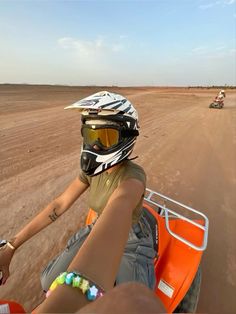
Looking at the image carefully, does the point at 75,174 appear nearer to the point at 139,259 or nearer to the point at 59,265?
the point at 59,265

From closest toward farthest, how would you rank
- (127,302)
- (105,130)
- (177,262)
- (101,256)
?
(127,302)
(101,256)
(105,130)
(177,262)

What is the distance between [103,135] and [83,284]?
4.02 ft

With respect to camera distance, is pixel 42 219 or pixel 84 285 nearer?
pixel 84 285

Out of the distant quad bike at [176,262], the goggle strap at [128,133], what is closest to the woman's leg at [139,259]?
the distant quad bike at [176,262]

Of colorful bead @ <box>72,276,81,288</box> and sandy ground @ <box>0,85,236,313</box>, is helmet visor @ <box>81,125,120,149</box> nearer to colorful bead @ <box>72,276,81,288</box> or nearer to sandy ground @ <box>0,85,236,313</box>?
colorful bead @ <box>72,276,81,288</box>

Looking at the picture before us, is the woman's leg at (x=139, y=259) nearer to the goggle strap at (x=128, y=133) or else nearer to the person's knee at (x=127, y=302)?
the goggle strap at (x=128, y=133)

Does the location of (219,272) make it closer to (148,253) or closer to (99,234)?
(148,253)

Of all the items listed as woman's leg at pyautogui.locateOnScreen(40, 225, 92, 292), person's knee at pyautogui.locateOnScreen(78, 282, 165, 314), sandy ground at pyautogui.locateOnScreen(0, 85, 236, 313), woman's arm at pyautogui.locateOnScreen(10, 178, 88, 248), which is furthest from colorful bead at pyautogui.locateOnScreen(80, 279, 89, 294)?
sandy ground at pyautogui.locateOnScreen(0, 85, 236, 313)

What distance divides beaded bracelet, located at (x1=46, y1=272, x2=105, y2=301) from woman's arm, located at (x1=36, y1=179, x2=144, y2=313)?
0.01m

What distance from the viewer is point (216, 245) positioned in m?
3.27

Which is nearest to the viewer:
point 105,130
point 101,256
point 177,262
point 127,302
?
point 127,302

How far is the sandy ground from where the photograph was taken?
2703mm

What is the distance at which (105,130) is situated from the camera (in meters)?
1.94

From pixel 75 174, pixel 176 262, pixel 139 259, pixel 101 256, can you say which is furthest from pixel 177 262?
pixel 75 174
